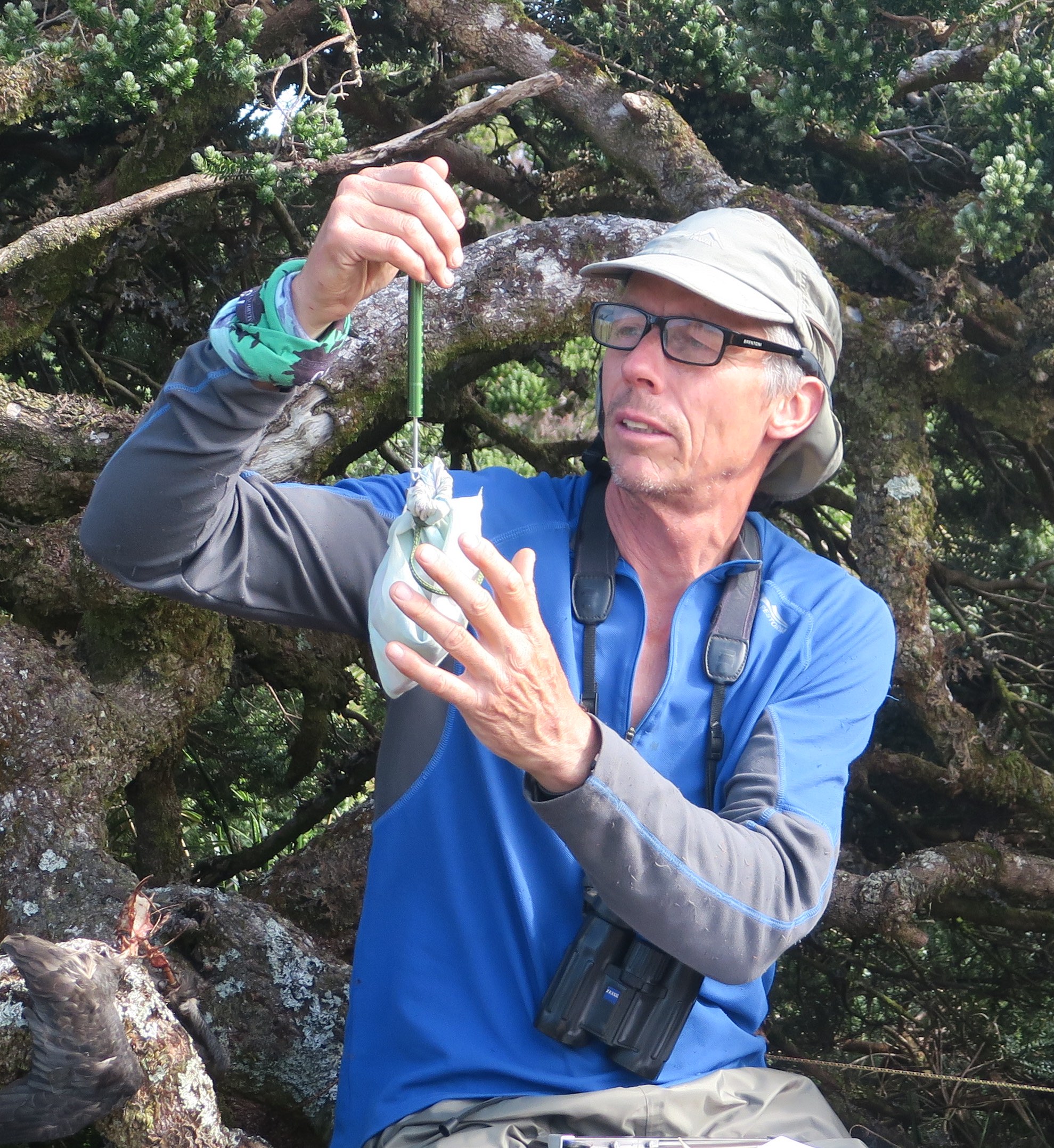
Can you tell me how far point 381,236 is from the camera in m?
2.11

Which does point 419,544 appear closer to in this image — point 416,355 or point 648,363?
point 416,355

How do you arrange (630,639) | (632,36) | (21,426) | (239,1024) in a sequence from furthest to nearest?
(632,36) < (21,426) < (239,1024) < (630,639)

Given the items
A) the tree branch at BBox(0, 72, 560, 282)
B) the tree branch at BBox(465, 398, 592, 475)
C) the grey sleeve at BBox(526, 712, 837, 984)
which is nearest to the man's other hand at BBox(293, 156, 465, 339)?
the grey sleeve at BBox(526, 712, 837, 984)

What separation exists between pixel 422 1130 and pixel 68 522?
2.10 meters

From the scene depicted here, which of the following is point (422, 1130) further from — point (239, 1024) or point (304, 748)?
point (304, 748)

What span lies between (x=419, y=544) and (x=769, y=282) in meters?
1.17

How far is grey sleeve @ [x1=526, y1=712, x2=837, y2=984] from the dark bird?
108 centimetres

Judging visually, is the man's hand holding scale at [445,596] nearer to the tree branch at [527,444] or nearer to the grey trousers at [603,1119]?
the grey trousers at [603,1119]

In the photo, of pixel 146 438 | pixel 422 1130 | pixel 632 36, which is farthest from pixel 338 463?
pixel 422 1130

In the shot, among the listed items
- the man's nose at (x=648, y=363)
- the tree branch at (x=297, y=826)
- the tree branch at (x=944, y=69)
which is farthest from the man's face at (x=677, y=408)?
the tree branch at (x=297, y=826)

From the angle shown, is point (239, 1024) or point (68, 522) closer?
point (239, 1024)

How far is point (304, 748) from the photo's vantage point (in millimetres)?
5020

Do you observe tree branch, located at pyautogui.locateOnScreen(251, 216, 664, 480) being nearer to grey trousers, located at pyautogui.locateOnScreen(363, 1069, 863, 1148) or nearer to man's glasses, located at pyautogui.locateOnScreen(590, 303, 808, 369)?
man's glasses, located at pyautogui.locateOnScreen(590, 303, 808, 369)

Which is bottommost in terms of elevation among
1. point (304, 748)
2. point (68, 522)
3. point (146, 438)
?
point (304, 748)
